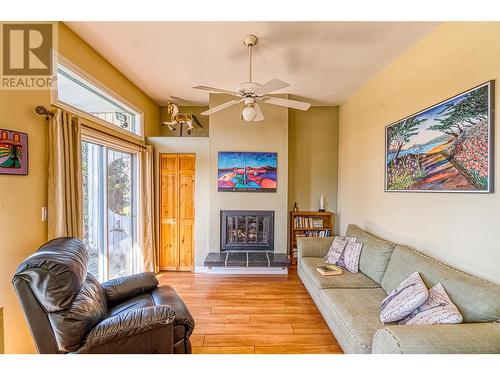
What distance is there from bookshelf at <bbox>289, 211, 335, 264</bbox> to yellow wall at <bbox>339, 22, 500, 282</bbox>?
26.6 inches

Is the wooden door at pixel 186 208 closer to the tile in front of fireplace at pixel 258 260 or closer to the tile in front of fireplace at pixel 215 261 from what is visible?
the tile in front of fireplace at pixel 215 261

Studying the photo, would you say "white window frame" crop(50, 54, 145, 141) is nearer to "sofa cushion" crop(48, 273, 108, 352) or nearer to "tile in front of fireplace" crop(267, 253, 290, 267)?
"sofa cushion" crop(48, 273, 108, 352)

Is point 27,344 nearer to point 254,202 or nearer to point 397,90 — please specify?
point 254,202

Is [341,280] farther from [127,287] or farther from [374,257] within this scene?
[127,287]

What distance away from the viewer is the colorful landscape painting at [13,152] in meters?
1.66

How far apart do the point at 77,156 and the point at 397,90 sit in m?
3.49

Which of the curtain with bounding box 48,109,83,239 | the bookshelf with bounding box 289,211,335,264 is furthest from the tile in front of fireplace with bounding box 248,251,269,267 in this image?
the curtain with bounding box 48,109,83,239

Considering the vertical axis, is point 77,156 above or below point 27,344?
above

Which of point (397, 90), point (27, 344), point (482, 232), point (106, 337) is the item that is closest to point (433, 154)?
point (482, 232)

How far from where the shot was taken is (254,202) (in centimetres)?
407

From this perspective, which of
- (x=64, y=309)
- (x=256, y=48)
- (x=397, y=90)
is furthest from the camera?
(x=397, y=90)

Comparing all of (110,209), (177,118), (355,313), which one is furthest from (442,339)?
(177,118)

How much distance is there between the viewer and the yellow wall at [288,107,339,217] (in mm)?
4551

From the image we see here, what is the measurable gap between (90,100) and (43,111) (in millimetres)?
817
